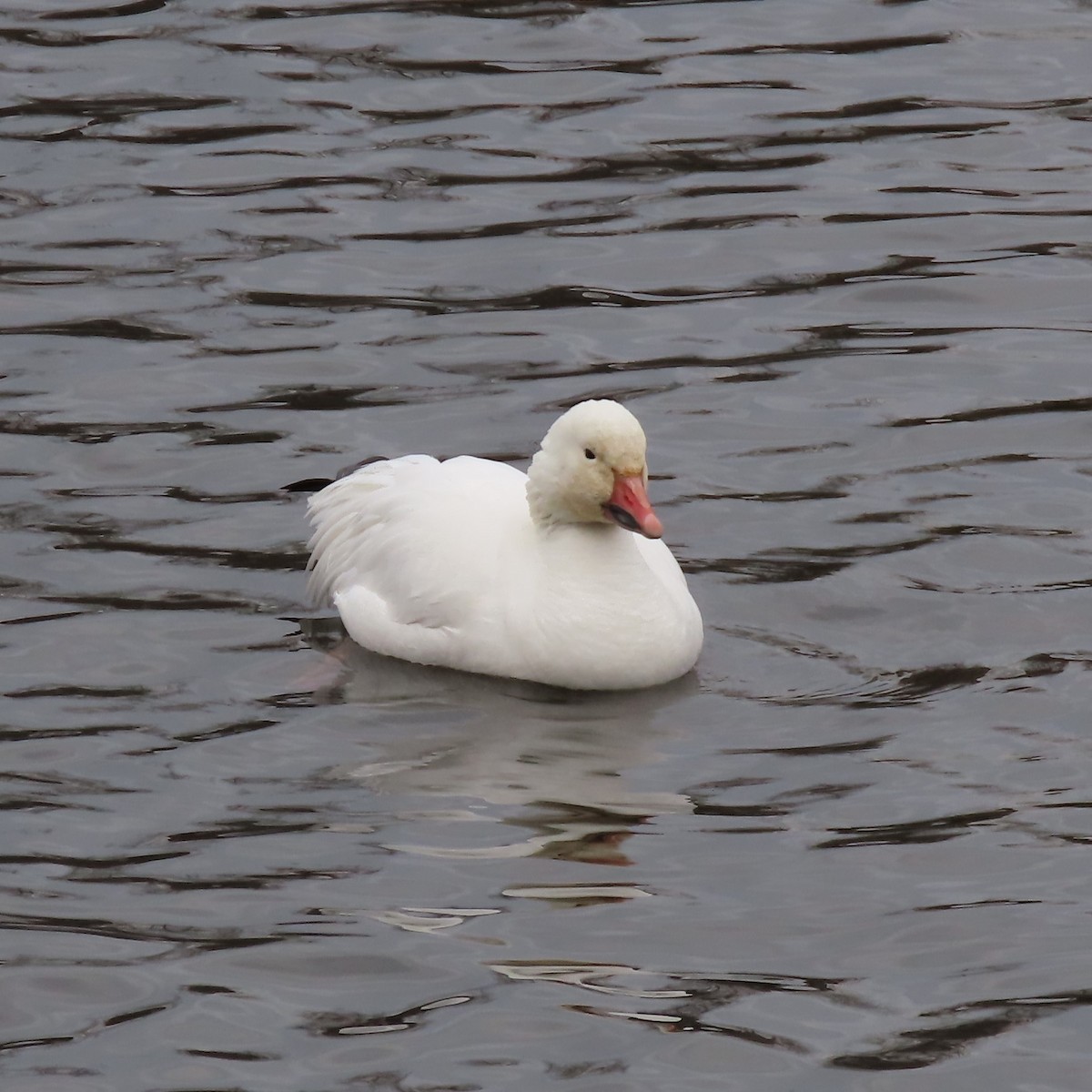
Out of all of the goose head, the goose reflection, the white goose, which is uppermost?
the goose head

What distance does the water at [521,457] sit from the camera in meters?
7.29

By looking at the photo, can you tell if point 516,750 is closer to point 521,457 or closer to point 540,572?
point 540,572

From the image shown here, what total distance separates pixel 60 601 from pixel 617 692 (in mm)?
2400

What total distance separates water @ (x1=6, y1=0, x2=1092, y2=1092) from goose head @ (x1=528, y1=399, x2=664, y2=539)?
735mm

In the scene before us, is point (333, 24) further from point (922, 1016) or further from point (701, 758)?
point (922, 1016)

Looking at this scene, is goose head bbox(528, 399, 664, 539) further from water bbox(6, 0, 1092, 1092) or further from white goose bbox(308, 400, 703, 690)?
water bbox(6, 0, 1092, 1092)

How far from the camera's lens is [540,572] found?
386 inches

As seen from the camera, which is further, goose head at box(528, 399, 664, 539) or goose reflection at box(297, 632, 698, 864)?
goose head at box(528, 399, 664, 539)

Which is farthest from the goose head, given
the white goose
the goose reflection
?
the goose reflection

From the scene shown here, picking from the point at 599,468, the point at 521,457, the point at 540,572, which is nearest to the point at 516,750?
the point at 540,572

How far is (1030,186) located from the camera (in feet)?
49.3

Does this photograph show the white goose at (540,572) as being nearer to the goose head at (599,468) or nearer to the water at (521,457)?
the goose head at (599,468)

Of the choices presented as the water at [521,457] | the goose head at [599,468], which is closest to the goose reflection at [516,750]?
the water at [521,457]

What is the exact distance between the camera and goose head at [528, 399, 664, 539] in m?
9.53
